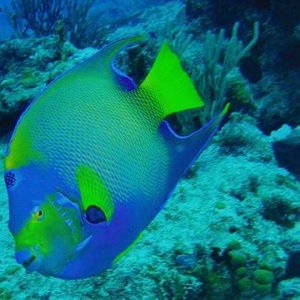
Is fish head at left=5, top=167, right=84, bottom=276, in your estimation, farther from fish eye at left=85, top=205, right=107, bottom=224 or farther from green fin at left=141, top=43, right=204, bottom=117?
green fin at left=141, top=43, right=204, bottom=117

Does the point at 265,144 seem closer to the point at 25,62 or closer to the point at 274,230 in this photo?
the point at 274,230

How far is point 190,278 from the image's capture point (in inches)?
73.4

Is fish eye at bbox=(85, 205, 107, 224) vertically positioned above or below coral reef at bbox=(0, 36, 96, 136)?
above

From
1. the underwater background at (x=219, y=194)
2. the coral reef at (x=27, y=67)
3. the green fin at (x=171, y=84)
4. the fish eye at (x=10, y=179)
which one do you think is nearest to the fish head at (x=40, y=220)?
the fish eye at (x=10, y=179)

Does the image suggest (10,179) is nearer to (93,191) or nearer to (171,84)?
(93,191)

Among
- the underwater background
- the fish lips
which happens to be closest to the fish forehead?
the fish lips

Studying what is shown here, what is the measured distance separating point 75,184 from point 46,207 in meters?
0.08

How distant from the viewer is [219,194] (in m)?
2.42

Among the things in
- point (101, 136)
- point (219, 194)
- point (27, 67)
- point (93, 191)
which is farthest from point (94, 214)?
point (27, 67)

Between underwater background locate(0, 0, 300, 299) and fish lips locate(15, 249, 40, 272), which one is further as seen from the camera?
underwater background locate(0, 0, 300, 299)

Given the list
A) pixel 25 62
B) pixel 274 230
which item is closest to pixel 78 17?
pixel 25 62

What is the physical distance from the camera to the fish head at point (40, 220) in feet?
2.77

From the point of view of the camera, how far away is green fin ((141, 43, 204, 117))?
2.80 feet

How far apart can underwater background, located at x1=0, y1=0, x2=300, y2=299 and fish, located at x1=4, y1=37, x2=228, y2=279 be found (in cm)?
26
